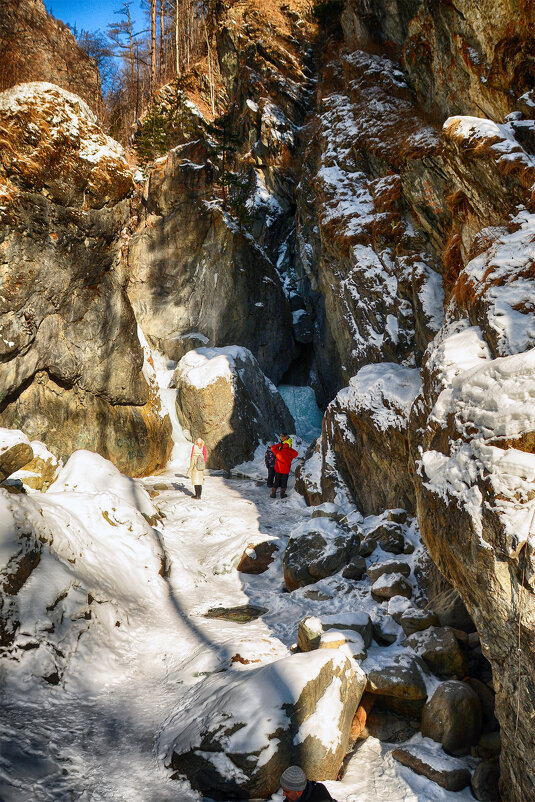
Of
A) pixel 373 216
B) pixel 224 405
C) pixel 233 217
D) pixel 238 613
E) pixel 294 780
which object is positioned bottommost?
pixel 238 613

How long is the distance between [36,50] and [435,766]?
1842 centimetres

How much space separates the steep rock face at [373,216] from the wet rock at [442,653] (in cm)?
692

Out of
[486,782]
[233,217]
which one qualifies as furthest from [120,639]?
[233,217]

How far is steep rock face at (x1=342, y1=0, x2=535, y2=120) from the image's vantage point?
8.48 meters

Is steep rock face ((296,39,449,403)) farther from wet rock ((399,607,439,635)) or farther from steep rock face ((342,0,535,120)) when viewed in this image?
wet rock ((399,607,439,635))

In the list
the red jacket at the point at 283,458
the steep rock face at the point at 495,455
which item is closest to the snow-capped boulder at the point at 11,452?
the red jacket at the point at 283,458

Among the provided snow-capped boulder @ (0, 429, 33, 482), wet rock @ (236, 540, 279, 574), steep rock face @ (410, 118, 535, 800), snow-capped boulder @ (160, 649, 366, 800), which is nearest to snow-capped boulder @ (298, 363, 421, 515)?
wet rock @ (236, 540, 279, 574)

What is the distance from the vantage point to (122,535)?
789cm

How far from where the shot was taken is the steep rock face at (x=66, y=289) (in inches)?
474

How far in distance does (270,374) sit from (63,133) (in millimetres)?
12536

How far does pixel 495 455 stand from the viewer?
13.1 ft

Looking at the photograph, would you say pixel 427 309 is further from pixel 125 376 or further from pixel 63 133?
pixel 63 133

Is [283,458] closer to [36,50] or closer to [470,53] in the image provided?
[470,53]


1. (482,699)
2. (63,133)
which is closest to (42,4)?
(63,133)
